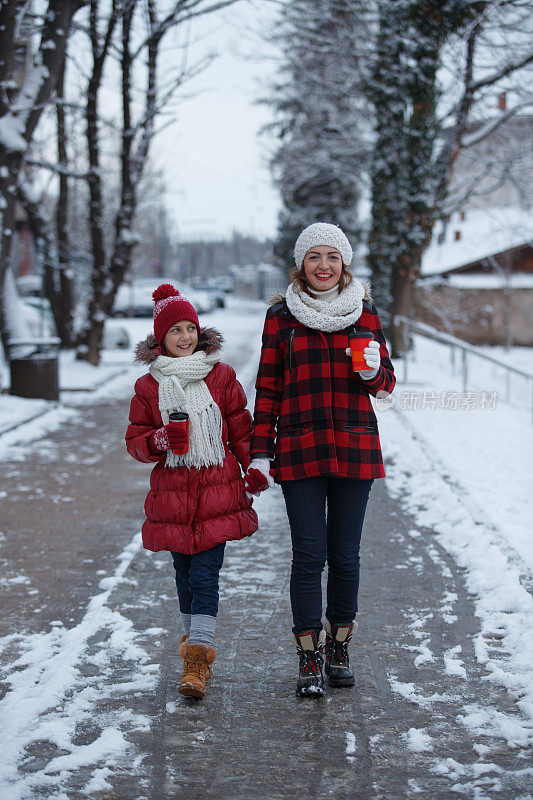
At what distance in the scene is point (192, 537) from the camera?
12.1 ft

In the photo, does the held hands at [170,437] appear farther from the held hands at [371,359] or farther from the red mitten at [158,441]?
the held hands at [371,359]

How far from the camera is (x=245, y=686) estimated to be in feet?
12.5

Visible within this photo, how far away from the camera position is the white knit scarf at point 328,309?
361 centimetres

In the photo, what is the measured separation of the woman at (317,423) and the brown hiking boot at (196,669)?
372 mm

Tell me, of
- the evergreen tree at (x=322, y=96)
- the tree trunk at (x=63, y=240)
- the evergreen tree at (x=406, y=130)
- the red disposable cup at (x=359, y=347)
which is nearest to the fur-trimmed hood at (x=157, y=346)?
the red disposable cup at (x=359, y=347)

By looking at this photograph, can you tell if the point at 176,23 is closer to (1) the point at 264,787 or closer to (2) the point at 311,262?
(2) the point at 311,262

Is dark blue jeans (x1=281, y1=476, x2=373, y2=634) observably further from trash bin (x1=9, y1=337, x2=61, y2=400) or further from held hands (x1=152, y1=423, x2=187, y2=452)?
trash bin (x1=9, y1=337, x2=61, y2=400)

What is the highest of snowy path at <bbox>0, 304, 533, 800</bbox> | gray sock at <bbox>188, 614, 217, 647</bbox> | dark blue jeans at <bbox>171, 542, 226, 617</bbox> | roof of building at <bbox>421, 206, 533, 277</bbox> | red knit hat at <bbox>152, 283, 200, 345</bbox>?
roof of building at <bbox>421, 206, 533, 277</bbox>

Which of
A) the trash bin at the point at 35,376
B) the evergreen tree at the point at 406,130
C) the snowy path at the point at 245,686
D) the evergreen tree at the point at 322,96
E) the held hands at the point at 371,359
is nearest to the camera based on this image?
the snowy path at the point at 245,686

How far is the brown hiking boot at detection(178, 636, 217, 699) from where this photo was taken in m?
3.58

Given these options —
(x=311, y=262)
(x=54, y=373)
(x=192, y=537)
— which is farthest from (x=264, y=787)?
(x=54, y=373)

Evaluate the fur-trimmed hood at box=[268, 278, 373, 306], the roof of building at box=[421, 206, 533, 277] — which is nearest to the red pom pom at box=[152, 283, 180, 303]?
the fur-trimmed hood at box=[268, 278, 373, 306]

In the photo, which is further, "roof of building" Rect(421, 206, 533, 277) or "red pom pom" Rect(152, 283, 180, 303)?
"roof of building" Rect(421, 206, 533, 277)

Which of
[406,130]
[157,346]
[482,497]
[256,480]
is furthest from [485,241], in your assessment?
[256,480]
